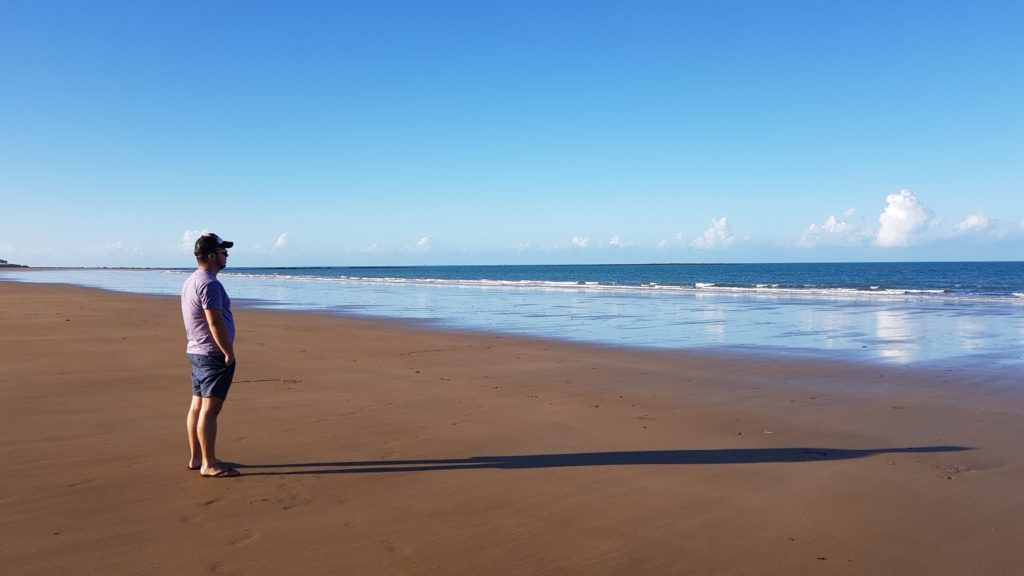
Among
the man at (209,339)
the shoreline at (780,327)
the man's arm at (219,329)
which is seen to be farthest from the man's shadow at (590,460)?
the shoreline at (780,327)

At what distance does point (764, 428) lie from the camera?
7387 millimetres

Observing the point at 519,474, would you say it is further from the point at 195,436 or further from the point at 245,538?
the point at 195,436

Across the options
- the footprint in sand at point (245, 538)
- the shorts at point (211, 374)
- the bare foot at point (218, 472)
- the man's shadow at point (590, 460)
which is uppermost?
the shorts at point (211, 374)

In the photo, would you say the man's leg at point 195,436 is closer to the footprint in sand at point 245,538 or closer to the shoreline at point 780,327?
the footprint in sand at point 245,538

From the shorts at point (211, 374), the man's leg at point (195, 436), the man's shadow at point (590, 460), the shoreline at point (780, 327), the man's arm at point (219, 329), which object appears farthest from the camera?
the shoreline at point (780, 327)

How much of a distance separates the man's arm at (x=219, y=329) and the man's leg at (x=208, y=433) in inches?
17.8

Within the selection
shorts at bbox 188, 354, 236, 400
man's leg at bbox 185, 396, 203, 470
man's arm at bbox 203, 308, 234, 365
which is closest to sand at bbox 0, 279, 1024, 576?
man's leg at bbox 185, 396, 203, 470

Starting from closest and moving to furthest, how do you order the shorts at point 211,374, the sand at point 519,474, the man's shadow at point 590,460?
the sand at point 519,474
the shorts at point 211,374
the man's shadow at point 590,460

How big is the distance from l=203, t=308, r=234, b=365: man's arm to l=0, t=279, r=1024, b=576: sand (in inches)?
41.3

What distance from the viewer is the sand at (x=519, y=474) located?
4188mm

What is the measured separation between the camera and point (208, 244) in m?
5.48

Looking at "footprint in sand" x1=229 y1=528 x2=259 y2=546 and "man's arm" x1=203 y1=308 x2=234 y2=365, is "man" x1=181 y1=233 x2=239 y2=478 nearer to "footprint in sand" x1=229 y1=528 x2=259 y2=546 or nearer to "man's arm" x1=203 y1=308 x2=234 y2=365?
"man's arm" x1=203 y1=308 x2=234 y2=365

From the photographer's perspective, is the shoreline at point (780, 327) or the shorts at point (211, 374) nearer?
the shorts at point (211, 374)

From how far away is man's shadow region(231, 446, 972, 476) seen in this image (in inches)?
231
